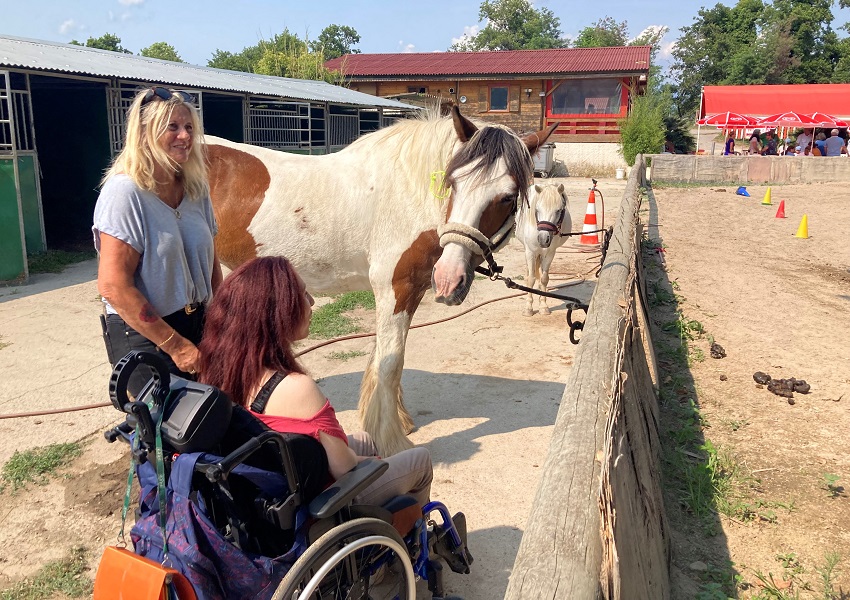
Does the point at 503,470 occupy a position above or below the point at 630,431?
below

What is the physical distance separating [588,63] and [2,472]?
30545 mm

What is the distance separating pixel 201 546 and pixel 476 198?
6.89 feet

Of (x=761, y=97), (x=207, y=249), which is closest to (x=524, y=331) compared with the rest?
(x=207, y=249)

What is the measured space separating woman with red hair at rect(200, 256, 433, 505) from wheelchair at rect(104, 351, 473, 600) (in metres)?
0.08

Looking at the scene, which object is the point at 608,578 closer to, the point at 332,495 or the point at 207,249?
the point at 332,495

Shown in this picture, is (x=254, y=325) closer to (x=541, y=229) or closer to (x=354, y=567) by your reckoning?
(x=354, y=567)

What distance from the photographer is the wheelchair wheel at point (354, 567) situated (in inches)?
69.1

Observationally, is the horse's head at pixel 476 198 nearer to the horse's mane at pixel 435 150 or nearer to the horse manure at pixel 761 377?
the horse's mane at pixel 435 150

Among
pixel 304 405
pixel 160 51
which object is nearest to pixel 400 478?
pixel 304 405

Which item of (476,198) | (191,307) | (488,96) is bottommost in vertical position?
(191,307)

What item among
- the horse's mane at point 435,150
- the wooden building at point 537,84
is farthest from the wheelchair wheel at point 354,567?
the wooden building at point 537,84

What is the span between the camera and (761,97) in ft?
96.9

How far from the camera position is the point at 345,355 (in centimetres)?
559

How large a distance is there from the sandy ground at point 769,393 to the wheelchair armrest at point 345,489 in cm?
157
